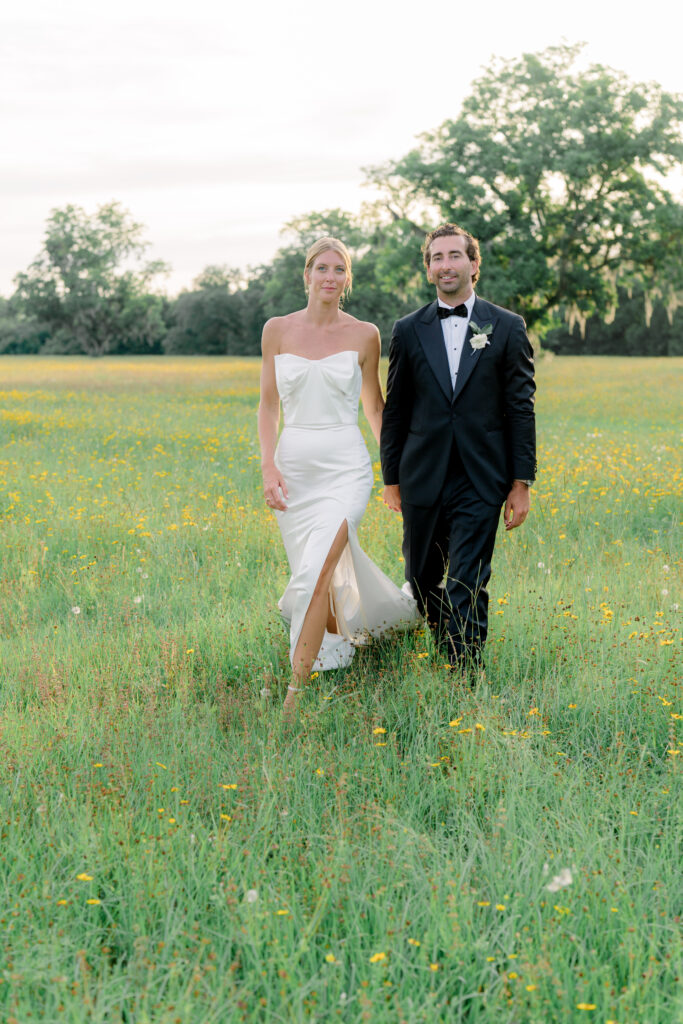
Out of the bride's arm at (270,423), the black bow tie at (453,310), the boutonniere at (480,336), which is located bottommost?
the bride's arm at (270,423)

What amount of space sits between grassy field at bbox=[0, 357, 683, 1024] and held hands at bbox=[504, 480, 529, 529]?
2.53 ft

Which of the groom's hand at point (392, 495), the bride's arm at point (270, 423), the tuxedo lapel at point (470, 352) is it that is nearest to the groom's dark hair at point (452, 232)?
the tuxedo lapel at point (470, 352)

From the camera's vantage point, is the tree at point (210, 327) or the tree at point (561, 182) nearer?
the tree at point (561, 182)

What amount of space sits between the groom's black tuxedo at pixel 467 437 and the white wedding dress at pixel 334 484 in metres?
0.30

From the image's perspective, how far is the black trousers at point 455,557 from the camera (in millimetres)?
5047

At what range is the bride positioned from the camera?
5309 millimetres

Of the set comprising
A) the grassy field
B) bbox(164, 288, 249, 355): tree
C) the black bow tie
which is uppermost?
bbox(164, 288, 249, 355): tree

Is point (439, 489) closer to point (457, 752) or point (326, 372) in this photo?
point (326, 372)

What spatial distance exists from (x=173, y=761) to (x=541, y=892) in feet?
5.53

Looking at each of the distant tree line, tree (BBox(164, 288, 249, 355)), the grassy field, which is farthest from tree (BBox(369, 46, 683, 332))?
tree (BBox(164, 288, 249, 355))

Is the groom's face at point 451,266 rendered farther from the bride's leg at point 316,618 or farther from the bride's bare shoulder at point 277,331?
the bride's leg at point 316,618

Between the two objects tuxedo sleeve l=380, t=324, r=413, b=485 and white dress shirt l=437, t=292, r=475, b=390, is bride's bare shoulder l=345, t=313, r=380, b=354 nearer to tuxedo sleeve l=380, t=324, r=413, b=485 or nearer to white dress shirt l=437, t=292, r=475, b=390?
tuxedo sleeve l=380, t=324, r=413, b=485

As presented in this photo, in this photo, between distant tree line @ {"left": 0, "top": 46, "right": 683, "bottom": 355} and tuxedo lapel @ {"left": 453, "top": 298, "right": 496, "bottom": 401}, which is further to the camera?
distant tree line @ {"left": 0, "top": 46, "right": 683, "bottom": 355}

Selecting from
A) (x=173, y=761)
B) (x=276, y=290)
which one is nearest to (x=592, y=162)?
(x=173, y=761)
